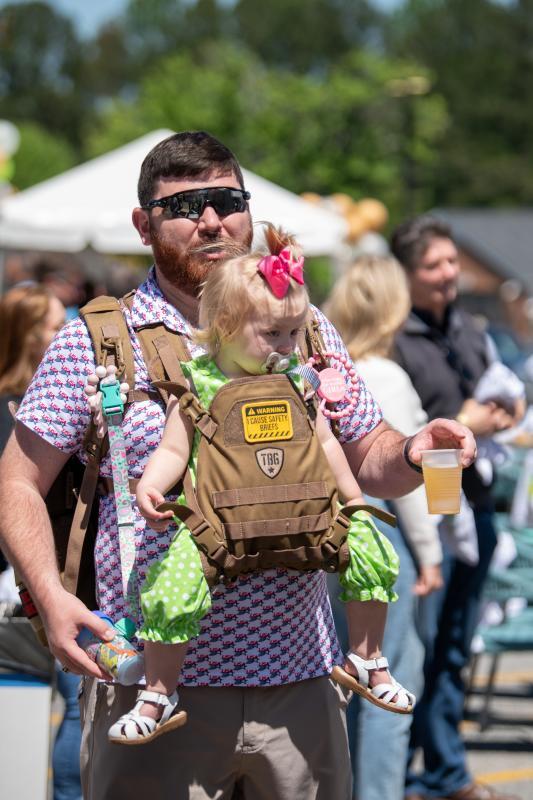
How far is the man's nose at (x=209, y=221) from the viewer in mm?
3068

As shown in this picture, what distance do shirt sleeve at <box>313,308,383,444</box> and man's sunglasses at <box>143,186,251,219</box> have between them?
34 cm

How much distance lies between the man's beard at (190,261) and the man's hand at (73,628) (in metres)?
0.78

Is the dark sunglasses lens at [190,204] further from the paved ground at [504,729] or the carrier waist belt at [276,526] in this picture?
the paved ground at [504,729]

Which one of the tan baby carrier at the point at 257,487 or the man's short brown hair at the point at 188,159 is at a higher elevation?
the man's short brown hair at the point at 188,159

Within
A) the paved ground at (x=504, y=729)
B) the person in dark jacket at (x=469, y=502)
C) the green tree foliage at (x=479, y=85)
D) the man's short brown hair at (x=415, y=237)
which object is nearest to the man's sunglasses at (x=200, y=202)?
the person in dark jacket at (x=469, y=502)

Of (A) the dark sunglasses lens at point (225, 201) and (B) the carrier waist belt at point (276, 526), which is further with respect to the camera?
(A) the dark sunglasses lens at point (225, 201)

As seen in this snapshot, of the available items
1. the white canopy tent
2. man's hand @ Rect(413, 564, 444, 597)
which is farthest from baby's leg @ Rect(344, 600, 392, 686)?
the white canopy tent

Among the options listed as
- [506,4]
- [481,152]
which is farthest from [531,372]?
[506,4]

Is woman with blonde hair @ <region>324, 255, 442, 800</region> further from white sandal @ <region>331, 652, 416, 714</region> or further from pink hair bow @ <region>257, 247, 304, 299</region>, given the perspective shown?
pink hair bow @ <region>257, 247, 304, 299</region>

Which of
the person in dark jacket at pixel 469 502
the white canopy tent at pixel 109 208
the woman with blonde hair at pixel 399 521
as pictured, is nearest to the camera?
the woman with blonde hair at pixel 399 521

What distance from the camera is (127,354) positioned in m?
2.93

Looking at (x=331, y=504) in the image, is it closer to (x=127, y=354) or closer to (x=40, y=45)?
(x=127, y=354)

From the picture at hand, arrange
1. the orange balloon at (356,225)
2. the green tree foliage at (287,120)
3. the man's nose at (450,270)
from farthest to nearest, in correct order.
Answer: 1. the green tree foliage at (287,120)
2. the orange balloon at (356,225)
3. the man's nose at (450,270)

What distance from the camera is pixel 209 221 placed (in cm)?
307
